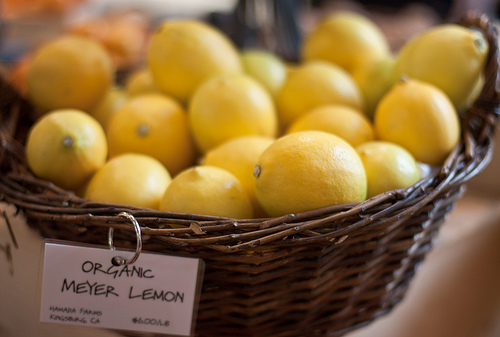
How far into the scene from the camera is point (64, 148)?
2.01 ft

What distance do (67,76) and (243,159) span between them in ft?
1.35

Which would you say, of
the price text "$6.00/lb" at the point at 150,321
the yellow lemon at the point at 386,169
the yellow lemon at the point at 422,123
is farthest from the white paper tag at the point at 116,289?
the yellow lemon at the point at 422,123

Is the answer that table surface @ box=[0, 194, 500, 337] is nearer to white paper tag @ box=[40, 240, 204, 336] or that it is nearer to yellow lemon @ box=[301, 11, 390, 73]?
white paper tag @ box=[40, 240, 204, 336]

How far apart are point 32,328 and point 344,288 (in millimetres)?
402

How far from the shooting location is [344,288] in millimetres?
579

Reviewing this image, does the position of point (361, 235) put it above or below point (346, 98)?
below

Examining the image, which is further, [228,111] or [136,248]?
[228,111]

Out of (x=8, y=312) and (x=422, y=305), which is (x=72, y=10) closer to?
(x=8, y=312)

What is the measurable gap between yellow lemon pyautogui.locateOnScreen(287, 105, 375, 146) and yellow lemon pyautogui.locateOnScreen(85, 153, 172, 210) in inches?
10.1

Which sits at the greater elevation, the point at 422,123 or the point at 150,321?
the point at 422,123

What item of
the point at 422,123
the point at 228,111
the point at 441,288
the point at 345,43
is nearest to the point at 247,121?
the point at 228,111

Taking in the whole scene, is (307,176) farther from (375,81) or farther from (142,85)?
(142,85)

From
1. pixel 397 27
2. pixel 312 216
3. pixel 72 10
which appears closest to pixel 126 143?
pixel 312 216

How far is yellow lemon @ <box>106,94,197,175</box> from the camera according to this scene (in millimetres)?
728
